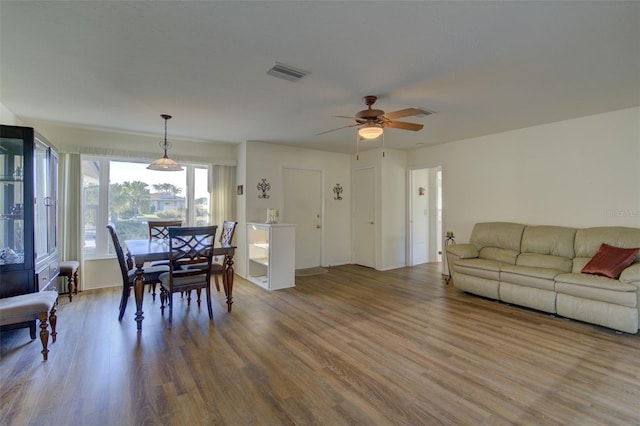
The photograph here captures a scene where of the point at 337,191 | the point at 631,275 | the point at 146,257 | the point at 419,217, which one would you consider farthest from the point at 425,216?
the point at 146,257

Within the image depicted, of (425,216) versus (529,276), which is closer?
(529,276)

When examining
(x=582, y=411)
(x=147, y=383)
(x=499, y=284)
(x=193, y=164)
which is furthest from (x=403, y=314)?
(x=193, y=164)

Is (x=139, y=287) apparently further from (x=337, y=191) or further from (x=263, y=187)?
(x=337, y=191)

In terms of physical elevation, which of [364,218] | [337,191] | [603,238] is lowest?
[603,238]

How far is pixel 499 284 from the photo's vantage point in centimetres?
402

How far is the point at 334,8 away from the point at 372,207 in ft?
15.8

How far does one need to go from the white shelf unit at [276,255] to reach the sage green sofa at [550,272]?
255 cm

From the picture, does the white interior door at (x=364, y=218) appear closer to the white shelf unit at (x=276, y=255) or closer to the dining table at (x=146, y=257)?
the white shelf unit at (x=276, y=255)

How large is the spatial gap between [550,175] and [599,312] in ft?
6.57

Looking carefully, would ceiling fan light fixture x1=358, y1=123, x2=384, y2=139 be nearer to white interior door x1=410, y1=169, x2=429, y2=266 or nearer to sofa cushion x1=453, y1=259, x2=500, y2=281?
sofa cushion x1=453, y1=259, x2=500, y2=281

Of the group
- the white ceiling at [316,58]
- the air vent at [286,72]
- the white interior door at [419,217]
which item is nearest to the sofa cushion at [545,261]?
the white ceiling at [316,58]

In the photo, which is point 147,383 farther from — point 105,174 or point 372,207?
point 372,207

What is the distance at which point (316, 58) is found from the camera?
2.42 m

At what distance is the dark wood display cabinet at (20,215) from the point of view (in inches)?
112
